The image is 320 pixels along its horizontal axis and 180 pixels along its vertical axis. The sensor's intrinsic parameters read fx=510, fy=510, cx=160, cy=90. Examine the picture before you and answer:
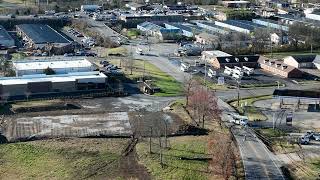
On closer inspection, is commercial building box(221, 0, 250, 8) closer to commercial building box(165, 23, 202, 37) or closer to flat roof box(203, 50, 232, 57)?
commercial building box(165, 23, 202, 37)

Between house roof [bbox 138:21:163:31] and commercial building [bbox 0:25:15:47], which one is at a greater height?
house roof [bbox 138:21:163:31]

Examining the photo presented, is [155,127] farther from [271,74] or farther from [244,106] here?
[271,74]

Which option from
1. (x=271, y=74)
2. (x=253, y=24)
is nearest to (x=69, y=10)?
(x=253, y=24)

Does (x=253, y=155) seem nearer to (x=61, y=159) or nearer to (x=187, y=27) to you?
(x=61, y=159)

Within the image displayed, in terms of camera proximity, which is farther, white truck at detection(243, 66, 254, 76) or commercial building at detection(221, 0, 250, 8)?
commercial building at detection(221, 0, 250, 8)

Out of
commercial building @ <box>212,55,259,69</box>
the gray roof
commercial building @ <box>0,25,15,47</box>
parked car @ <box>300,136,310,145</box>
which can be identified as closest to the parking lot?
commercial building @ <box>212,55,259,69</box>

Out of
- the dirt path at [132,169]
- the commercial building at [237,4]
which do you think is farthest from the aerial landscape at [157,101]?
the commercial building at [237,4]
